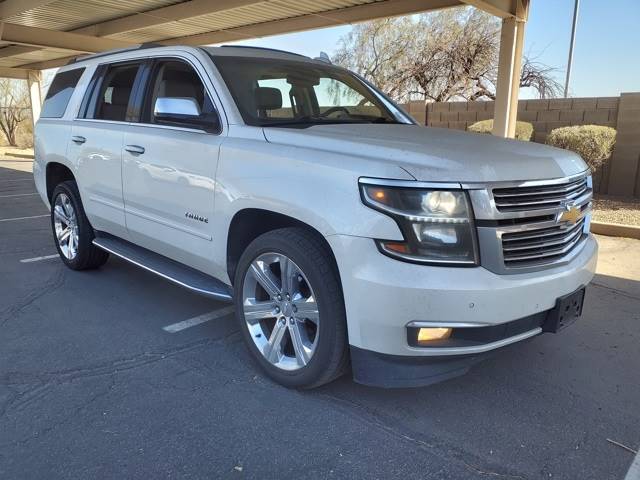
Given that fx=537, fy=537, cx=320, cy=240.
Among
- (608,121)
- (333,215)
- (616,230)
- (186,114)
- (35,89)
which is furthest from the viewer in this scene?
(35,89)

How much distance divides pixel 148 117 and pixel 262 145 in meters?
1.45

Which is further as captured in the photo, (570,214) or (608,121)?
(608,121)

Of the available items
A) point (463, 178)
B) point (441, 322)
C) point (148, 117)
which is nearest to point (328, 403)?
point (441, 322)

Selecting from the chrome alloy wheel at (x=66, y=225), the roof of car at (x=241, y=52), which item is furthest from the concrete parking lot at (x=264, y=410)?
the roof of car at (x=241, y=52)

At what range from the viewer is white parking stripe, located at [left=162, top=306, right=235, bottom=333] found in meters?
4.11

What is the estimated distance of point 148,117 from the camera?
420cm

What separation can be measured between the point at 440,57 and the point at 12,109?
89.0ft

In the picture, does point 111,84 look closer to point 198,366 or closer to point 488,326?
point 198,366

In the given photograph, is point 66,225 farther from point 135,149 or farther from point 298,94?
point 298,94

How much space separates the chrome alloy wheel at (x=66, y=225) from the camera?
535cm

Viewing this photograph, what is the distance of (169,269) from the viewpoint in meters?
4.04

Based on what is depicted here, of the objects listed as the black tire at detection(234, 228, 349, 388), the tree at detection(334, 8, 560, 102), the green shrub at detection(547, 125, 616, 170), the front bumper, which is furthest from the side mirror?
the tree at detection(334, 8, 560, 102)

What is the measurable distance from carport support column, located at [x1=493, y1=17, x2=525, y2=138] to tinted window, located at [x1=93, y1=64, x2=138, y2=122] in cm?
709

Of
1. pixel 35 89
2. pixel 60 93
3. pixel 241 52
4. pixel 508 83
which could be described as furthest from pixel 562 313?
pixel 35 89
